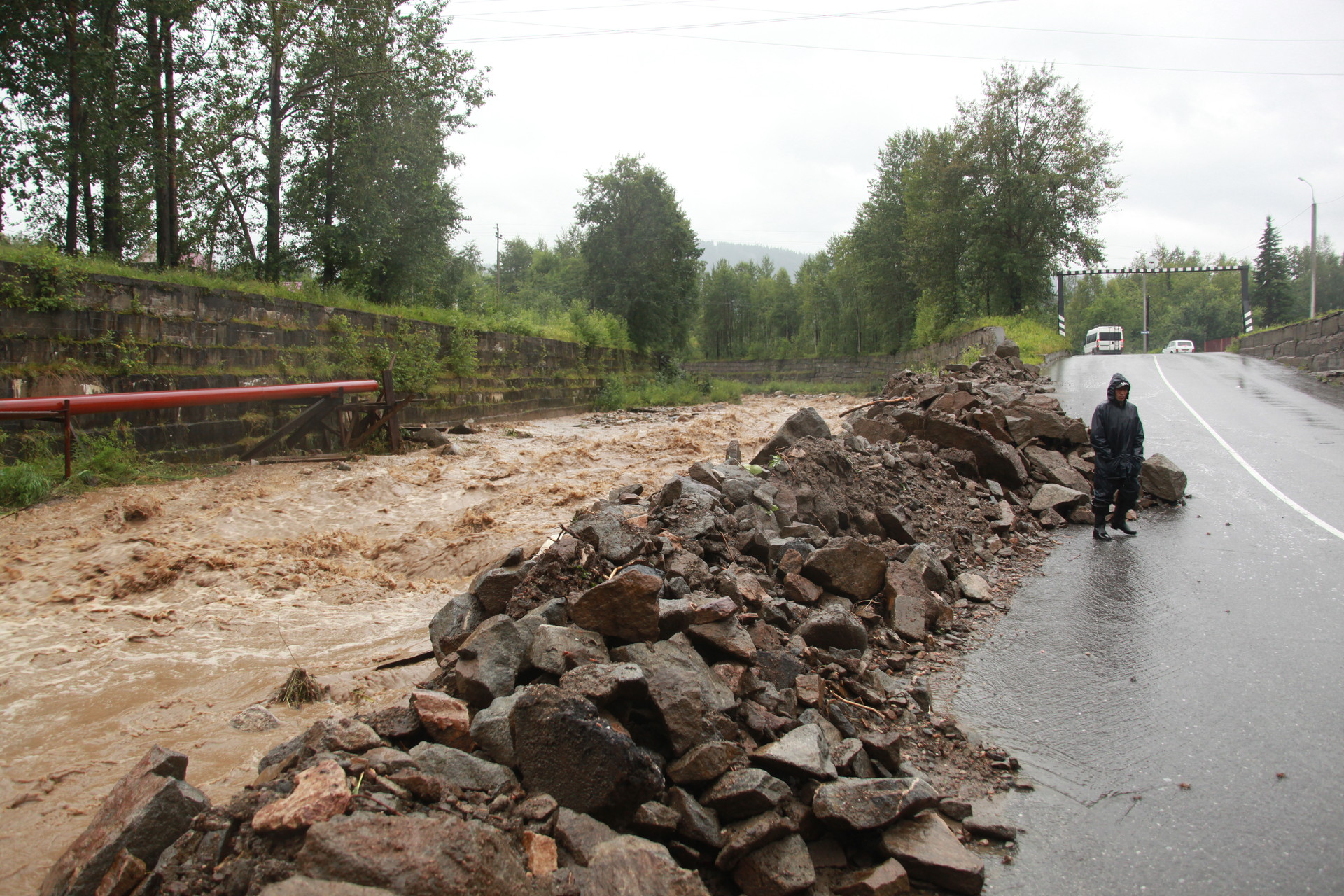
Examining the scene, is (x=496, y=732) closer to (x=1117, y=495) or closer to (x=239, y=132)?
Answer: (x=1117, y=495)

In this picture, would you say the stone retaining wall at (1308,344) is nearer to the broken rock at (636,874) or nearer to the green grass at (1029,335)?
the green grass at (1029,335)

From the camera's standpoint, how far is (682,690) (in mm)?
3100

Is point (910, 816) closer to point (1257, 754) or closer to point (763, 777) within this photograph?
point (763, 777)

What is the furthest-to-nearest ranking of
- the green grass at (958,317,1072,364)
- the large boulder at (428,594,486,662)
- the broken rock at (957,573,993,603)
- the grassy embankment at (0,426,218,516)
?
the green grass at (958,317,1072,364), the grassy embankment at (0,426,218,516), the broken rock at (957,573,993,603), the large boulder at (428,594,486,662)

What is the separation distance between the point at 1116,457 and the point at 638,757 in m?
7.42

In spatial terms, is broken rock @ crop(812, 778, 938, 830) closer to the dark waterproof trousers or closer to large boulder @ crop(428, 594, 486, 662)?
large boulder @ crop(428, 594, 486, 662)

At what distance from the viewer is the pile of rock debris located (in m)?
2.19

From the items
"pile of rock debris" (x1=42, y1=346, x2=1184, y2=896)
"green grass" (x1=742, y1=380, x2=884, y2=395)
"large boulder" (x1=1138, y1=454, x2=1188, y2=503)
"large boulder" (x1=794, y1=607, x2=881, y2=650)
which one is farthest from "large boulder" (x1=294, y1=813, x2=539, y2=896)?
"green grass" (x1=742, y1=380, x2=884, y2=395)

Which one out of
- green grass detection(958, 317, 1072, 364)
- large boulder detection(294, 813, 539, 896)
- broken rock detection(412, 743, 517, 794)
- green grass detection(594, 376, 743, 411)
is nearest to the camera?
large boulder detection(294, 813, 539, 896)

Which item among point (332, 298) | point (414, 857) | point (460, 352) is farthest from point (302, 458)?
point (414, 857)

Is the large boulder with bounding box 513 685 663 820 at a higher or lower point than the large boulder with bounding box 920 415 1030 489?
lower

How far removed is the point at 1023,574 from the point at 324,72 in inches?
725

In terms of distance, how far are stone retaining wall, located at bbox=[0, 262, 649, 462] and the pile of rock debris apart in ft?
26.4

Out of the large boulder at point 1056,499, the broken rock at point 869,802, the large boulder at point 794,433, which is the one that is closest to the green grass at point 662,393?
the large boulder at point 794,433
